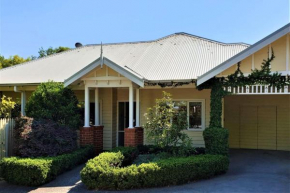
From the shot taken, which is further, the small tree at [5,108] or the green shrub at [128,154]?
the small tree at [5,108]

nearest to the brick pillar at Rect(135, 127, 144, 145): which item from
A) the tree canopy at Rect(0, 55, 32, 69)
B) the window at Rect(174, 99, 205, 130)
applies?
the window at Rect(174, 99, 205, 130)

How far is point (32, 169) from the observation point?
7773 millimetres

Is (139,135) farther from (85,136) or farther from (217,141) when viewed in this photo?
(217,141)

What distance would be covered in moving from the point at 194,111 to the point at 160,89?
1.94 m

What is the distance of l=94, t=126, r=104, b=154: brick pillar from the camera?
1154cm

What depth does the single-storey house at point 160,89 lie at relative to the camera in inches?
412

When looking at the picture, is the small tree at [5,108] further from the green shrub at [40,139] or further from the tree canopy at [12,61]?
the tree canopy at [12,61]

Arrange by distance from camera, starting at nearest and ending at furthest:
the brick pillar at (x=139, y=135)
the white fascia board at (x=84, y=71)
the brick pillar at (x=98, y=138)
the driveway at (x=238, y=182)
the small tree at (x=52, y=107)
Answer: the driveway at (x=238, y=182), the white fascia board at (x=84, y=71), the small tree at (x=52, y=107), the brick pillar at (x=139, y=135), the brick pillar at (x=98, y=138)

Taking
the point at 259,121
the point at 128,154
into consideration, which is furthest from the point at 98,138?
the point at 259,121

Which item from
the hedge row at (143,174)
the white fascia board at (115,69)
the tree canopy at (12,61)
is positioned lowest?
the hedge row at (143,174)

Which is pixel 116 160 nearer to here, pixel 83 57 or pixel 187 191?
pixel 187 191

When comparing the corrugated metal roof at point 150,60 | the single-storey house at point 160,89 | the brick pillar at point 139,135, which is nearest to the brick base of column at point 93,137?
the single-storey house at point 160,89

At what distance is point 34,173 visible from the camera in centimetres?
777

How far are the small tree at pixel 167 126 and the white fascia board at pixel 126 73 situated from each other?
1.29 metres
